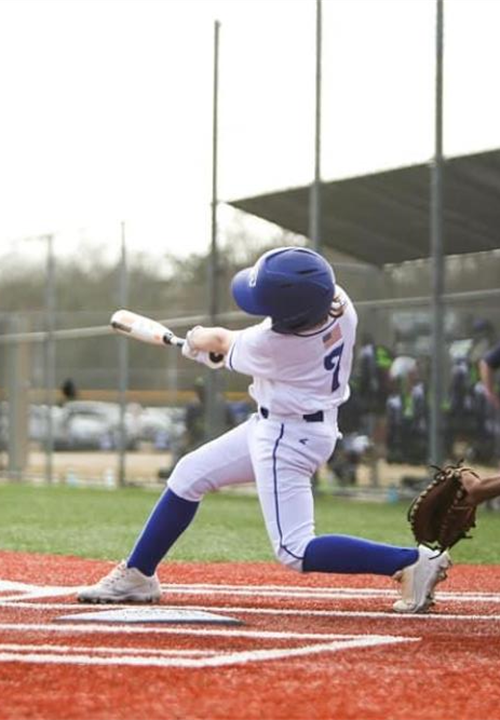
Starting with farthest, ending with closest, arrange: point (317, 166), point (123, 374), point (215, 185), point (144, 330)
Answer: point (123, 374)
point (215, 185)
point (317, 166)
point (144, 330)

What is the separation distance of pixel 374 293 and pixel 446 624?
10.5m

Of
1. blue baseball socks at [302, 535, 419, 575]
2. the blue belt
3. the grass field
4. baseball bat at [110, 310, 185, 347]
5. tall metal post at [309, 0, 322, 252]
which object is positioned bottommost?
the grass field

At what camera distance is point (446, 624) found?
5461 mm

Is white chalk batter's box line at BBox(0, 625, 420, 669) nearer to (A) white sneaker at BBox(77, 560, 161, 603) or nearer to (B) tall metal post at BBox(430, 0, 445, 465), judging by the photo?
(A) white sneaker at BBox(77, 560, 161, 603)

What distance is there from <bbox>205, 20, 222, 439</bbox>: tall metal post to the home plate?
11.9 meters

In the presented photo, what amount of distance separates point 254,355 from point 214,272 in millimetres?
12073

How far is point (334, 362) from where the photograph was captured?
5.73 metres

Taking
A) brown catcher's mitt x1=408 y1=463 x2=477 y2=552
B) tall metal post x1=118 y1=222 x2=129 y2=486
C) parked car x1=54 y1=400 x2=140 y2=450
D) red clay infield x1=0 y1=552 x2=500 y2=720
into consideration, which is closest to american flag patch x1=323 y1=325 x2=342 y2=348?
brown catcher's mitt x1=408 y1=463 x2=477 y2=552

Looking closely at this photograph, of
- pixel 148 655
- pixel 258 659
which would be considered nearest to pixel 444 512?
pixel 258 659

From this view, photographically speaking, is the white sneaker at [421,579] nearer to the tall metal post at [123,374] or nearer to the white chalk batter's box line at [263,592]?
the white chalk batter's box line at [263,592]

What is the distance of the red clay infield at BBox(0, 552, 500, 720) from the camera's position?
3658 millimetres

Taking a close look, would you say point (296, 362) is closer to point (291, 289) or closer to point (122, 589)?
point (291, 289)

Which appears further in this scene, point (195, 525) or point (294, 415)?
point (195, 525)

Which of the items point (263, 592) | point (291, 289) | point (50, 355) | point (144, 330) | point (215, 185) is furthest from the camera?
point (50, 355)
